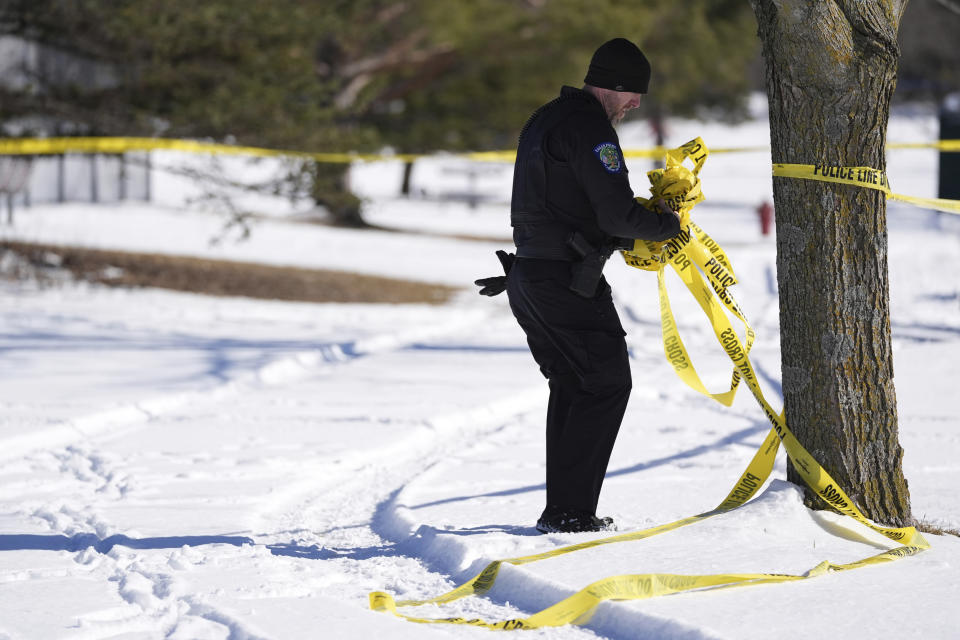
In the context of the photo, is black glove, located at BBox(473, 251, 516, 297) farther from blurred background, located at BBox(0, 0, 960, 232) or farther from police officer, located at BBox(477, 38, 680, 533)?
blurred background, located at BBox(0, 0, 960, 232)

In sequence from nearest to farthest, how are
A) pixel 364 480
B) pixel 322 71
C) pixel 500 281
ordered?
pixel 500 281
pixel 364 480
pixel 322 71

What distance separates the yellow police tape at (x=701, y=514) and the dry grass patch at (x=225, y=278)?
9218mm

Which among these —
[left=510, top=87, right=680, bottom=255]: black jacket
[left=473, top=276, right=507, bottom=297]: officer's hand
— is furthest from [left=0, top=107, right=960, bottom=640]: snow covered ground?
[left=510, top=87, right=680, bottom=255]: black jacket

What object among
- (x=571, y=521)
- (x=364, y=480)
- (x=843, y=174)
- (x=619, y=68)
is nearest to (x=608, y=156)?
(x=619, y=68)

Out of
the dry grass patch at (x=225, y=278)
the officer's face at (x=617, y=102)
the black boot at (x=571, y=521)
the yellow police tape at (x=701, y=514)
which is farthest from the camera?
the dry grass patch at (x=225, y=278)

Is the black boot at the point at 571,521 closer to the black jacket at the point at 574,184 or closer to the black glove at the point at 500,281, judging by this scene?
the black glove at the point at 500,281

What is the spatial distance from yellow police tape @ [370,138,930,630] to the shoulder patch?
1.10 ft

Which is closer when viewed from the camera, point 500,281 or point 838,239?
point 838,239

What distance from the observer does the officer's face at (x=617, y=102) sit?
12.8ft

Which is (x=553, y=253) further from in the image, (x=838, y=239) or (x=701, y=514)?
(x=701, y=514)

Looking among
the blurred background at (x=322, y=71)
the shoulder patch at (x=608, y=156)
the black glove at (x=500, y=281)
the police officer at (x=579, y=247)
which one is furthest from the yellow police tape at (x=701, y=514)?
the blurred background at (x=322, y=71)

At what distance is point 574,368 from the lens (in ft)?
12.9

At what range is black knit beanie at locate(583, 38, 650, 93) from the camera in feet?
12.6

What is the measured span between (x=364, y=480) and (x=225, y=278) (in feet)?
32.1
